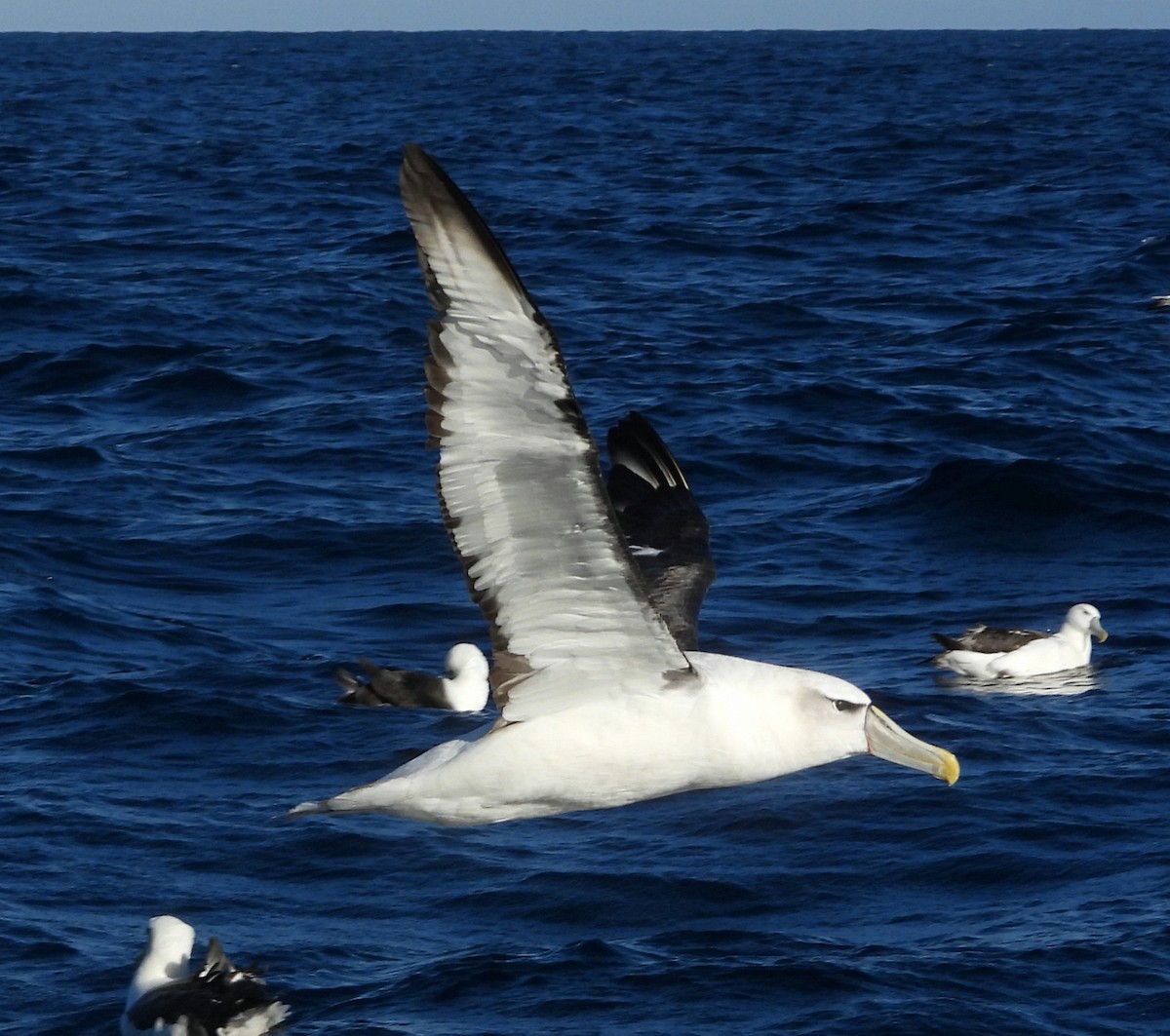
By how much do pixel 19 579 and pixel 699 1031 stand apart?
6813 millimetres

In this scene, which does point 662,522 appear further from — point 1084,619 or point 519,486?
point 1084,619

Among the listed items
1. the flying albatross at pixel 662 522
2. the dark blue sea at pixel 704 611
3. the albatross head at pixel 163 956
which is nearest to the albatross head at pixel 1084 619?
the dark blue sea at pixel 704 611

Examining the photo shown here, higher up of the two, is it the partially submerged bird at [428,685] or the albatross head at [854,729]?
the albatross head at [854,729]

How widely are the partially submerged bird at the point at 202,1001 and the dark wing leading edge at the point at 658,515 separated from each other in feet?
7.84

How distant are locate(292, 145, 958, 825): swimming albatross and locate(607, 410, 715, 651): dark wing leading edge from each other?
106 cm

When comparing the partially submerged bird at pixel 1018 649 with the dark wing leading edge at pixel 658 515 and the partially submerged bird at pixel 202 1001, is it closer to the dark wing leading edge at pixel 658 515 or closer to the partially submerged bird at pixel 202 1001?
the dark wing leading edge at pixel 658 515

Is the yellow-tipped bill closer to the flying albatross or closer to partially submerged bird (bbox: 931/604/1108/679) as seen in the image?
the flying albatross

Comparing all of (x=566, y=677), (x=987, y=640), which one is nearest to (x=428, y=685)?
(x=987, y=640)

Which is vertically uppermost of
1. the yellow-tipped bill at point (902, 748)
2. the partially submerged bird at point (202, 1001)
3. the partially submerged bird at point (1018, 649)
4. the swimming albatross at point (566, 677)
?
the swimming albatross at point (566, 677)

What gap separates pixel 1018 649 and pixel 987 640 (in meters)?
0.28

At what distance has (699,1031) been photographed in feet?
26.3

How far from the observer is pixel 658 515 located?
8445 mm

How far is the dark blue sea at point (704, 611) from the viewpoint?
8.60m

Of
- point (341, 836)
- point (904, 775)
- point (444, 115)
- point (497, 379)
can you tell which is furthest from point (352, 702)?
point (444, 115)
